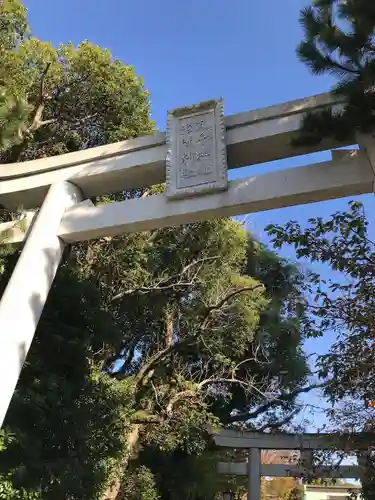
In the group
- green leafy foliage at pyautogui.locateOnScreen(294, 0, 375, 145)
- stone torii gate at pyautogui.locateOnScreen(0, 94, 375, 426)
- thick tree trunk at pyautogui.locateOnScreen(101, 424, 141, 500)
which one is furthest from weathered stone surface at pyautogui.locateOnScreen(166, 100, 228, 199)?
thick tree trunk at pyautogui.locateOnScreen(101, 424, 141, 500)

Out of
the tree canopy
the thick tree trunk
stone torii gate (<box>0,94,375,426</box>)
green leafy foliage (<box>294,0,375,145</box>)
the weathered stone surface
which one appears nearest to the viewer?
green leafy foliage (<box>294,0,375,145</box>)

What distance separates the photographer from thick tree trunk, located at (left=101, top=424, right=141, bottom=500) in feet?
28.0

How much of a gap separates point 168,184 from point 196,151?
38 centimetres

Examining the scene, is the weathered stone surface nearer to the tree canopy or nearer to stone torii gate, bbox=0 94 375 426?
stone torii gate, bbox=0 94 375 426

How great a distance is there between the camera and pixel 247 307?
9.87 meters

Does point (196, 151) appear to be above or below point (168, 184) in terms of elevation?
above

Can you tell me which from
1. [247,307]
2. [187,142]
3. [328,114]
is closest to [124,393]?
[247,307]

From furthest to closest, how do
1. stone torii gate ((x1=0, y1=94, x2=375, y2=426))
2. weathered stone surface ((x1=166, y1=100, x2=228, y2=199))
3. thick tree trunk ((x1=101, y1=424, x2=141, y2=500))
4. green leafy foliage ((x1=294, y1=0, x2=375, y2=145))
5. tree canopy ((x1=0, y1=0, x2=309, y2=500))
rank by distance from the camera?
thick tree trunk ((x1=101, y1=424, x2=141, y2=500))
tree canopy ((x1=0, y1=0, x2=309, y2=500))
weathered stone surface ((x1=166, y1=100, x2=228, y2=199))
stone torii gate ((x1=0, y1=94, x2=375, y2=426))
green leafy foliage ((x1=294, y1=0, x2=375, y2=145))

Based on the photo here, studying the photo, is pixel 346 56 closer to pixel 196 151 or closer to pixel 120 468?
pixel 196 151

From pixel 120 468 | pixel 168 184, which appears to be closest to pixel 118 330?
pixel 168 184

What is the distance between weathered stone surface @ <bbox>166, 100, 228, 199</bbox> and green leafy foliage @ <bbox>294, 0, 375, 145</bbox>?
3.52ft

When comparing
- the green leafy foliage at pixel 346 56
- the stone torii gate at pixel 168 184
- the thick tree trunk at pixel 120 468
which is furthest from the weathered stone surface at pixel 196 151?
the thick tree trunk at pixel 120 468

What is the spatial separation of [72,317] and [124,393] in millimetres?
2307

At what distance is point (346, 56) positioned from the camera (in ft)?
11.0
